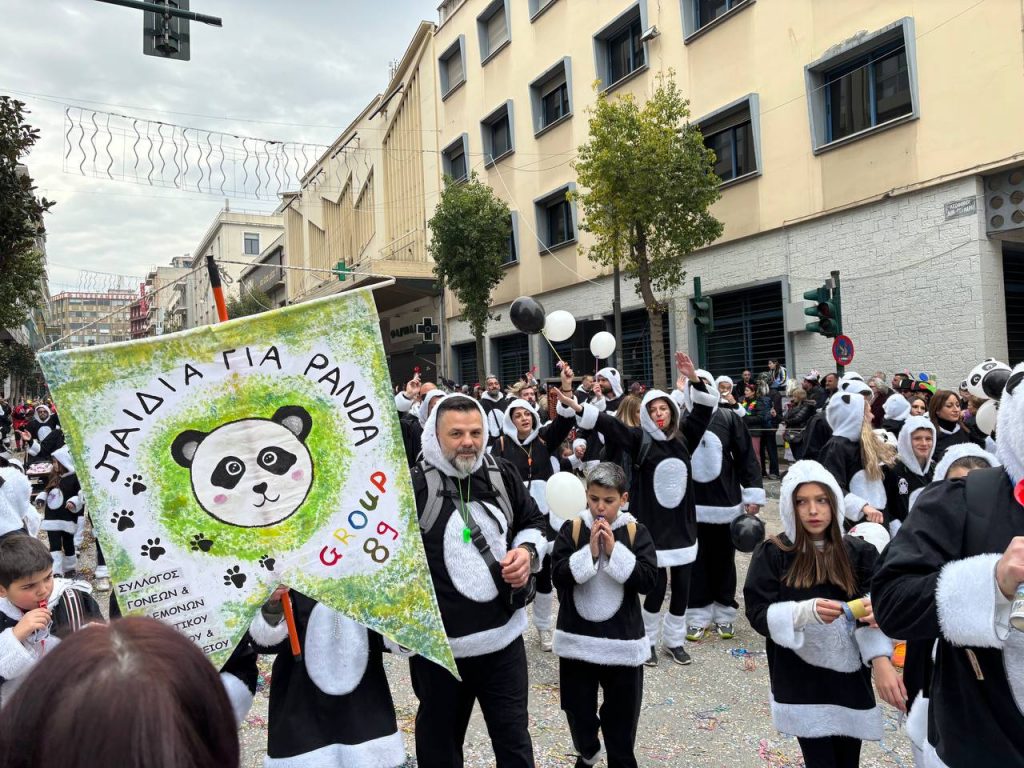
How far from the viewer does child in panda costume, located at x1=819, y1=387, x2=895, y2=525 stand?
554cm

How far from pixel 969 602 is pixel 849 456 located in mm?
4086

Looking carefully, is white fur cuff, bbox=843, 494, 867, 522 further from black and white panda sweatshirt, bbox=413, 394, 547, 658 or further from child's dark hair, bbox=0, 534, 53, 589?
child's dark hair, bbox=0, 534, 53, 589

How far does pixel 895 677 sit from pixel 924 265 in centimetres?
1174

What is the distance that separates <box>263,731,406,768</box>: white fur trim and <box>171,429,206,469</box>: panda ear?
1.25m

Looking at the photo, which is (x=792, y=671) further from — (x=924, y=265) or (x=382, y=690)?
(x=924, y=265)

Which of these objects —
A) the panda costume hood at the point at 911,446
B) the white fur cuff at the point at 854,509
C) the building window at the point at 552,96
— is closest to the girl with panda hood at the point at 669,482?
the white fur cuff at the point at 854,509

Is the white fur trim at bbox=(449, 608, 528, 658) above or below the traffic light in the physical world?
below

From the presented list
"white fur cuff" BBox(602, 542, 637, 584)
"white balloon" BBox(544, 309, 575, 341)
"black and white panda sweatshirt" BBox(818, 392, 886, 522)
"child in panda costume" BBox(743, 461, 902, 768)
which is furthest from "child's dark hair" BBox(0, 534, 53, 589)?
"white balloon" BBox(544, 309, 575, 341)

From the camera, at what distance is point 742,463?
632cm

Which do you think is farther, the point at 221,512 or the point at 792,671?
the point at 792,671

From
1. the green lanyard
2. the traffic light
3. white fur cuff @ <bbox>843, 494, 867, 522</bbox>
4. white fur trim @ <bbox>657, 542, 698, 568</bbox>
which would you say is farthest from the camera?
the traffic light

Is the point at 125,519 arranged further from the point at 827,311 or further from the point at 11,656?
the point at 827,311

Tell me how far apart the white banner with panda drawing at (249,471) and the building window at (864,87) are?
13.2m

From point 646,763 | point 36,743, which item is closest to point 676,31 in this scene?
point 646,763
